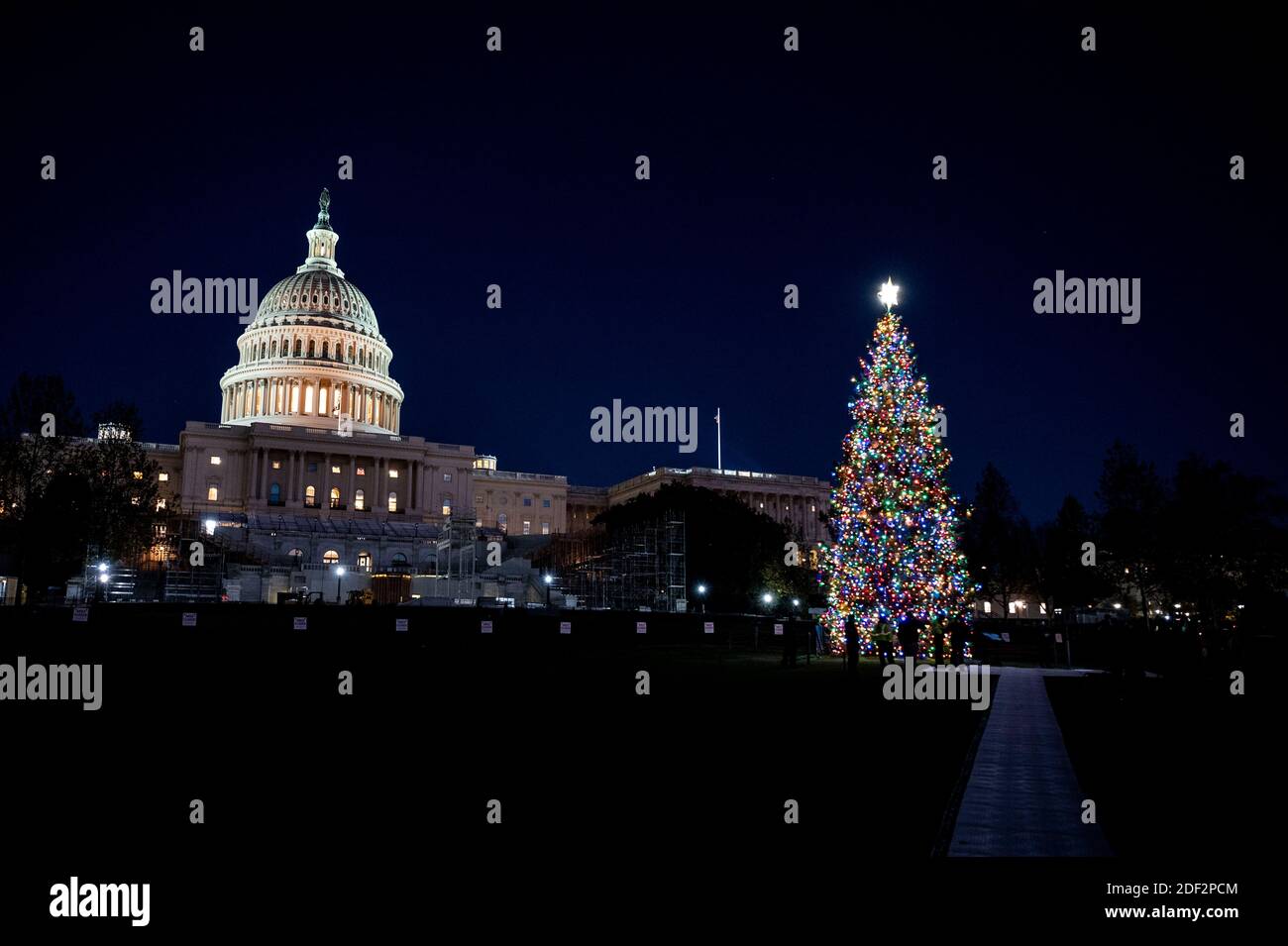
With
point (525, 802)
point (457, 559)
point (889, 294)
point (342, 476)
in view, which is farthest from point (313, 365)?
point (525, 802)

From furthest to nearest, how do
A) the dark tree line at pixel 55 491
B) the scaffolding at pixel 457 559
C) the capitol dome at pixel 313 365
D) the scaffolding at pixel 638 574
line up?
the capitol dome at pixel 313 365 → the scaffolding at pixel 457 559 → the scaffolding at pixel 638 574 → the dark tree line at pixel 55 491

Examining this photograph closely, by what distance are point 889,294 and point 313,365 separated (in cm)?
10130

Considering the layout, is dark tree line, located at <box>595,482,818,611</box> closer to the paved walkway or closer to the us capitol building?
the us capitol building

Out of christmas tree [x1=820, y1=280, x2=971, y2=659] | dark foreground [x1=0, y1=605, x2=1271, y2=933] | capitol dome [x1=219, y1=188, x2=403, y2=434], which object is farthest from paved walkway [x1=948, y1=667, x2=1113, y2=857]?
capitol dome [x1=219, y1=188, x2=403, y2=434]

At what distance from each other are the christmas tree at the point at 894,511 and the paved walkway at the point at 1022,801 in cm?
1644

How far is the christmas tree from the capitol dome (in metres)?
91.4

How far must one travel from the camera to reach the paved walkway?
8.20 meters

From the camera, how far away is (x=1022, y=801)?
32.9 ft

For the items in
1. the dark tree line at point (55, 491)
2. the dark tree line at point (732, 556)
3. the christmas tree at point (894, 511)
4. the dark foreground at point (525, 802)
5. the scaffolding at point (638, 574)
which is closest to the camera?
the dark foreground at point (525, 802)

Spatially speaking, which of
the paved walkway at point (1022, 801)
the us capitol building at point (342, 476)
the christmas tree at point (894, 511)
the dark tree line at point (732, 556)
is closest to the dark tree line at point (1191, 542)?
the christmas tree at point (894, 511)

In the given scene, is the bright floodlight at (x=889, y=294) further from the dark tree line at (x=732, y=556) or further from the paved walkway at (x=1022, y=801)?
the dark tree line at (x=732, y=556)

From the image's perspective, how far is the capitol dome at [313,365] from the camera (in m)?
121

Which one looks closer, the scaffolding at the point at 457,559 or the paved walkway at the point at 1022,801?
the paved walkway at the point at 1022,801

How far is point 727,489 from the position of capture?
127812 mm
